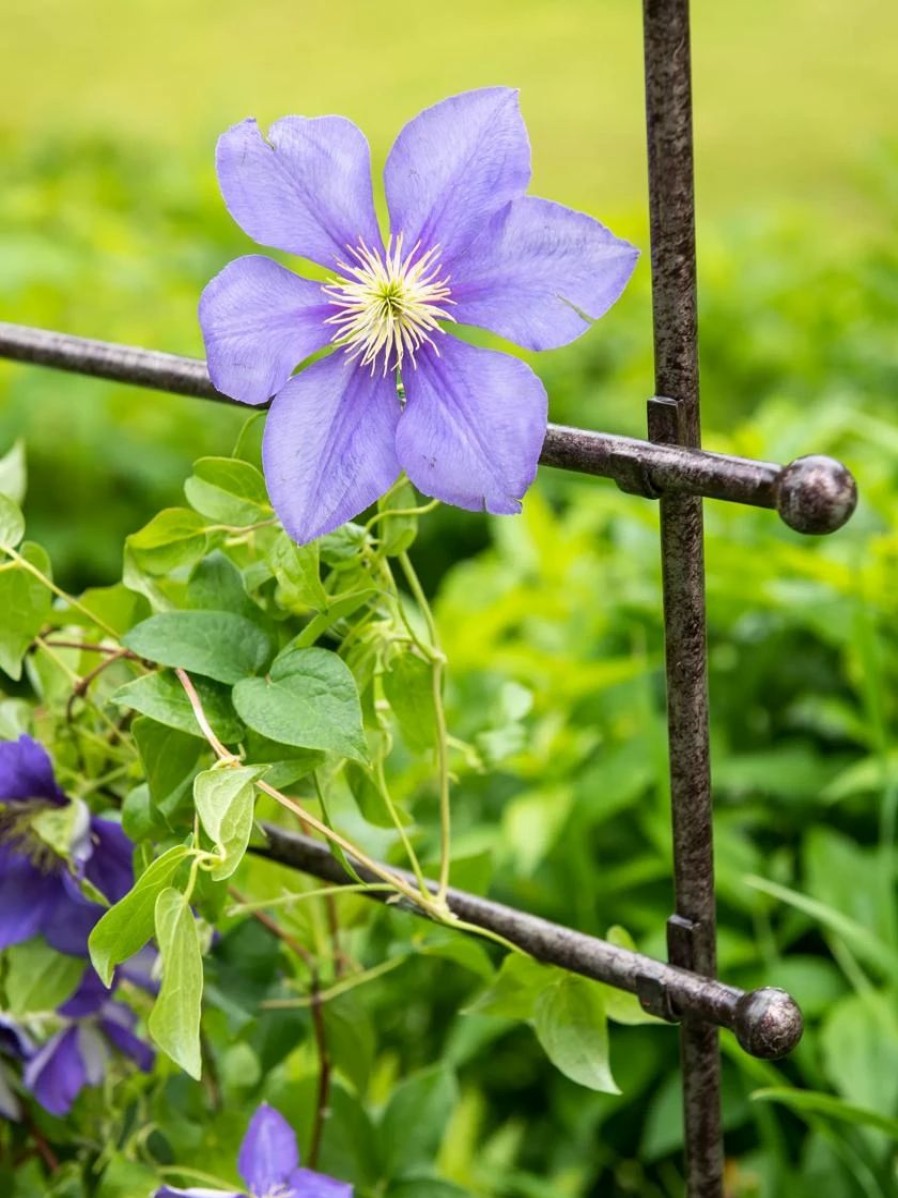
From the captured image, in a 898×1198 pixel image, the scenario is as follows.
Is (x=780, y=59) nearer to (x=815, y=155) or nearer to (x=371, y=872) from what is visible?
(x=815, y=155)

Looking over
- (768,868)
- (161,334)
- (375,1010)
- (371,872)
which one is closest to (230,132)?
(371,872)

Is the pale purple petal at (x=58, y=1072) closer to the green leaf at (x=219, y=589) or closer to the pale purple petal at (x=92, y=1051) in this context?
the pale purple petal at (x=92, y=1051)

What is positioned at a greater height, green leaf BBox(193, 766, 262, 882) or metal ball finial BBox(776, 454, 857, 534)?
metal ball finial BBox(776, 454, 857, 534)

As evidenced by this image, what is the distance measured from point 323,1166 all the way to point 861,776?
21.7 inches

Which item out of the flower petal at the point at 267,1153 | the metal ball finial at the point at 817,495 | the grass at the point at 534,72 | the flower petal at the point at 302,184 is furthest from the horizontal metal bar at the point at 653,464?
the grass at the point at 534,72

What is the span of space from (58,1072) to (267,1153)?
0.16 metres

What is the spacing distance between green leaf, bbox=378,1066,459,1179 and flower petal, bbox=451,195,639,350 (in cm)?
49

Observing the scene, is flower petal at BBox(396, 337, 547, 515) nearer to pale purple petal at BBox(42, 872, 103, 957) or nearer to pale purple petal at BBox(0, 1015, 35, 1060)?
pale purple petal at BBox(42, 872, 103, 957)

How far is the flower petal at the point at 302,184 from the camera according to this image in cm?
57

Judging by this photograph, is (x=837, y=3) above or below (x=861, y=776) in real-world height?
above

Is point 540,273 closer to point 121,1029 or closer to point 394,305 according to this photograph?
point 394,305

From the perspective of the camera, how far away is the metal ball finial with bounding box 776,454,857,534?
1.60 feet

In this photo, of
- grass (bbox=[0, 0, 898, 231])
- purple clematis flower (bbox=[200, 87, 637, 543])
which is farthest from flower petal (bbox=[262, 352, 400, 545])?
grass (bbox=[0, 0, 898, 231])

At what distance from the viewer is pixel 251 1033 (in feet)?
2.75
